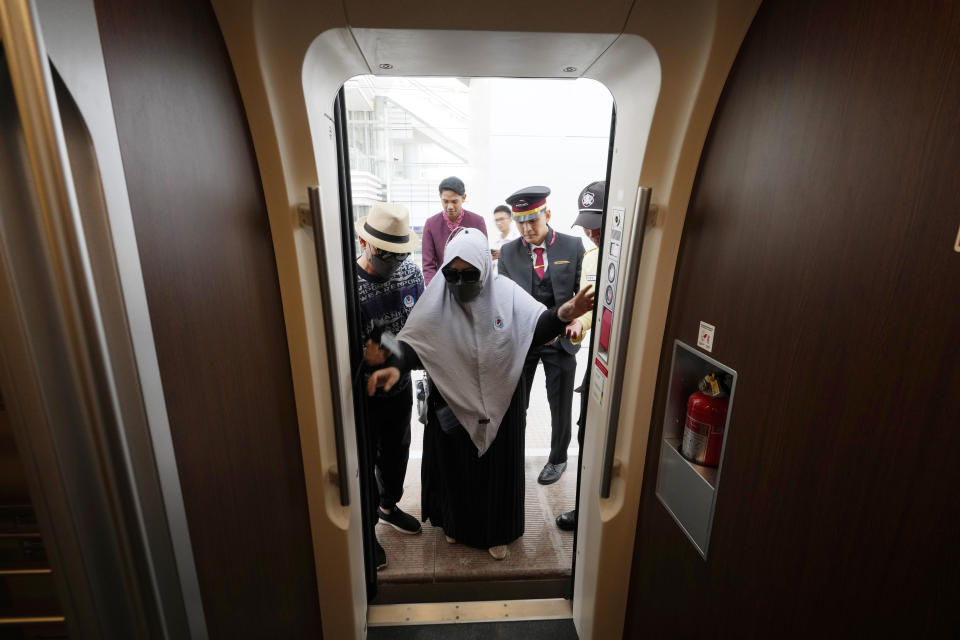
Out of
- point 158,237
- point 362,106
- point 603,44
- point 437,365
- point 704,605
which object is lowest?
point 704,605

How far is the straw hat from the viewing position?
2027 mm

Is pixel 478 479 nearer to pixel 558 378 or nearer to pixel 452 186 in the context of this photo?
pixel 558 378

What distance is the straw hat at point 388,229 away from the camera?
2.03 metres

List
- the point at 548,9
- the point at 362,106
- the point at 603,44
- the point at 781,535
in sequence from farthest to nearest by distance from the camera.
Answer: the point at 362,106 < the point at 603,44 < the point at 548,9 < the point at 781,535

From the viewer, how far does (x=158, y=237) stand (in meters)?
0.80

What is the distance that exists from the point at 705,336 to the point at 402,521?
2007mm

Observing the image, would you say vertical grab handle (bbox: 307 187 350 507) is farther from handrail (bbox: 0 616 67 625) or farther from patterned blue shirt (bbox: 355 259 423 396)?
handrail (bbox: 0 616 67 625)

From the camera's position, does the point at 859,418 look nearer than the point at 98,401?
No

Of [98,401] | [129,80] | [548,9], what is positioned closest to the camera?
[98,401]

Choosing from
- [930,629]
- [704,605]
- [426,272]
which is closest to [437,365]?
[704,605]

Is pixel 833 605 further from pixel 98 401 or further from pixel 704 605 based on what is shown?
pixel 98 401

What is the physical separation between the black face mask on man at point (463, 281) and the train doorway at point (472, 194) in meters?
0.35

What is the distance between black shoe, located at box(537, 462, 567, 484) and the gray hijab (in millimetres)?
1062

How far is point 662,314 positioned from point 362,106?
8040 mm
